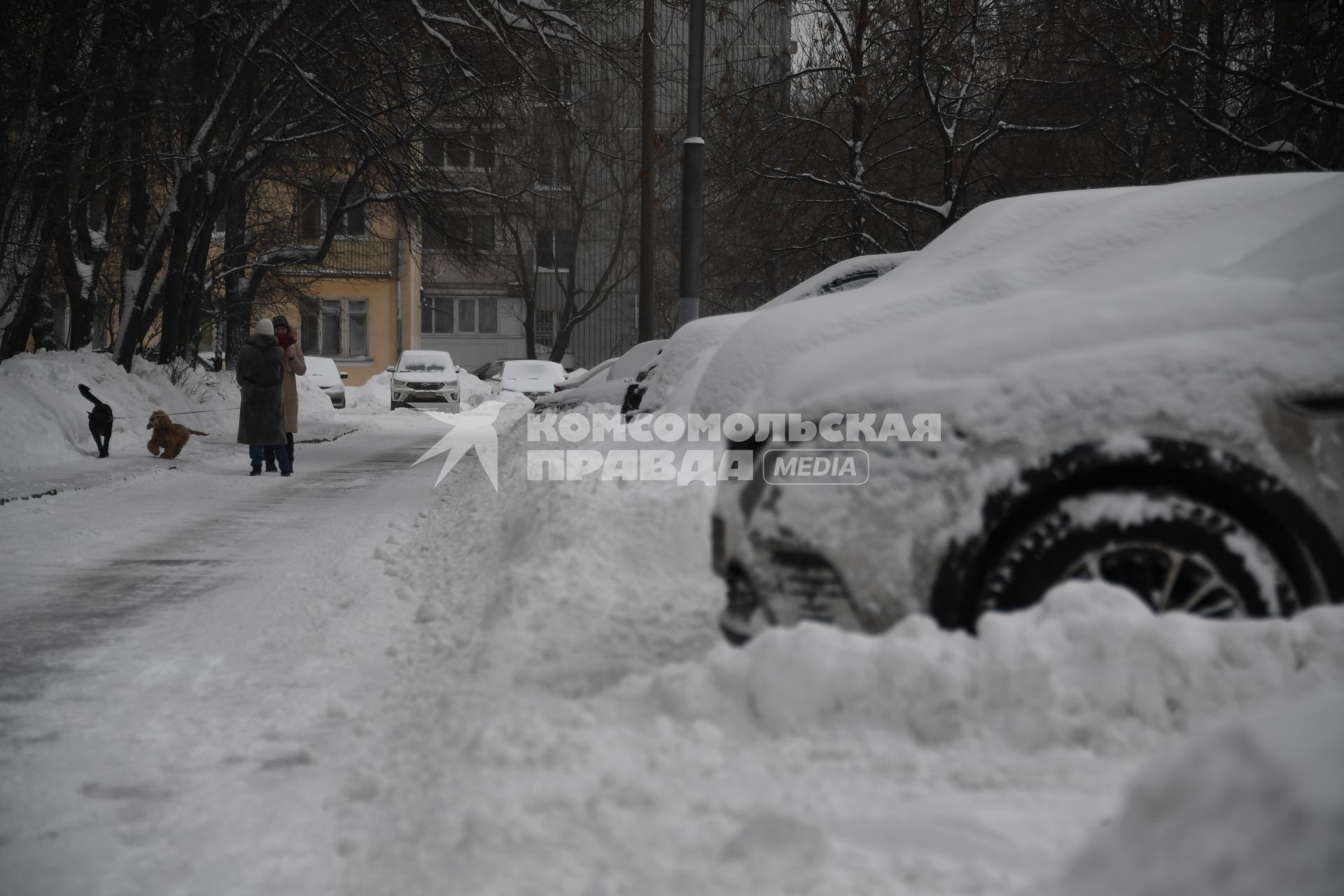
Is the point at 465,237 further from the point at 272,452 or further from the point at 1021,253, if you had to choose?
the point at 1021,253

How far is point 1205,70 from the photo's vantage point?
42.8ft

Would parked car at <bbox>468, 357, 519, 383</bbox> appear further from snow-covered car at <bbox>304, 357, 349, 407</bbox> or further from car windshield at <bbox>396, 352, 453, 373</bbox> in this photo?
car windshield at <bbox>396, 352, 453, 373</bbox>

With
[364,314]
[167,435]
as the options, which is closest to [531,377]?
[364,314]

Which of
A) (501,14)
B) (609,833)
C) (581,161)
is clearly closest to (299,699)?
(609,833)

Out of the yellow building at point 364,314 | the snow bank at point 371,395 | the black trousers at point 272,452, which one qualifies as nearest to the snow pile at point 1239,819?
the black trousers at point 272,452

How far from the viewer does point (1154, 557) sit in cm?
351

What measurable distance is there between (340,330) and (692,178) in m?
37.6

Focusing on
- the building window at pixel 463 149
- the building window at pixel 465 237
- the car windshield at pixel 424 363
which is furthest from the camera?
the car windshield at pixel 424 363

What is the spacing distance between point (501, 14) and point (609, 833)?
11429 mm

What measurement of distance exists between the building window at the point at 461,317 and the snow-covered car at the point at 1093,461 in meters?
50.2

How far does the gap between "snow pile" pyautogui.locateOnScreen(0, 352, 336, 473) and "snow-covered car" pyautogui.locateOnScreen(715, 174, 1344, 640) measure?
10.9m

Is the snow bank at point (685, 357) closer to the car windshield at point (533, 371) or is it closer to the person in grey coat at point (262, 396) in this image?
the person in grey coat at point (262, 396)

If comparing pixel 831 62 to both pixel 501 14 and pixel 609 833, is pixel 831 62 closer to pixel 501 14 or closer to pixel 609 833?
pixel 501 14

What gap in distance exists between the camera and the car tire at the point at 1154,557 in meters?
3.45
